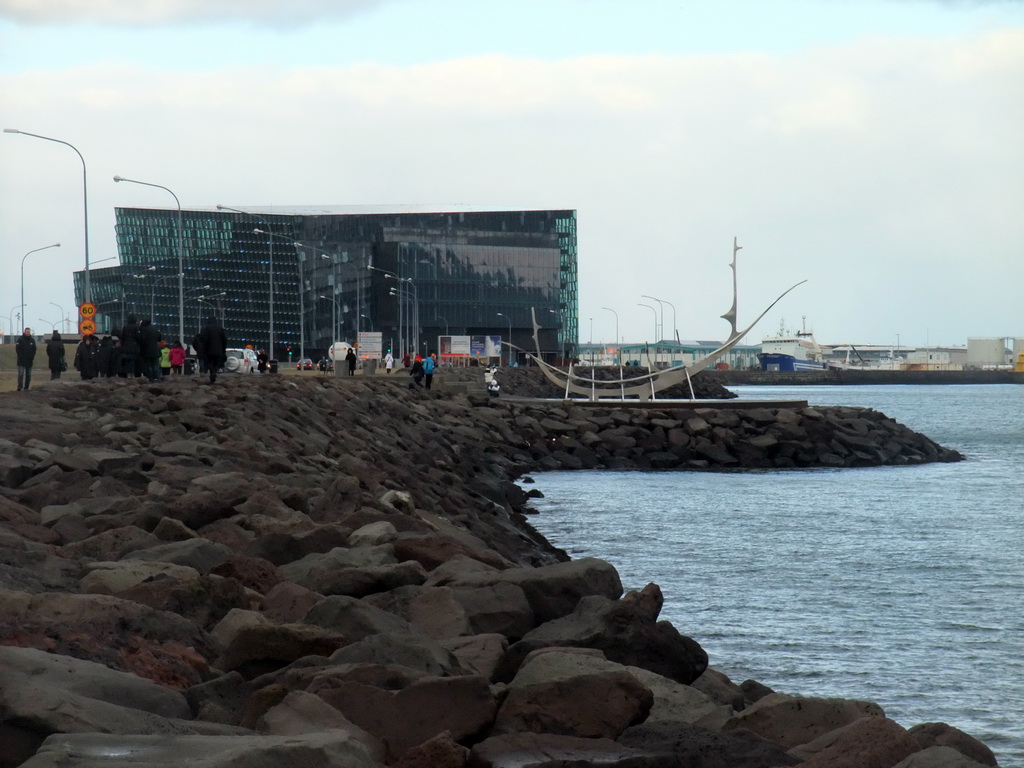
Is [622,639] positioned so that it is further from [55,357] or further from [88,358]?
[55,357]

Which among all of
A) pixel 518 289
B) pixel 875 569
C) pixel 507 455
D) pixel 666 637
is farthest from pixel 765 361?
pixel 666 637

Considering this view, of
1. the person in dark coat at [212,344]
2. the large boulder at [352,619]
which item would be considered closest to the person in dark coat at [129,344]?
the person in dark coat at [212,344]

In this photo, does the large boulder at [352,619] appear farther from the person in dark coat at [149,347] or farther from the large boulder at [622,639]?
the person in dark coat at [149,347]

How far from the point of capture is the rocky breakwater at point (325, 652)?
5.05 m

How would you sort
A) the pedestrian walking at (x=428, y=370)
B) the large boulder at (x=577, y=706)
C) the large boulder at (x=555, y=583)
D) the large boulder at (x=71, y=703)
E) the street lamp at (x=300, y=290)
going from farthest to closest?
the street lamp at (x=300, y=290)
the pedestrian walking at (x=428, y=370)
the large boulder at (x=555, y=583)
the large boulder at (x=577, y=706)
the large boulder at (x=71, y=703)

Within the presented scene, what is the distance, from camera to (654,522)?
24.8 m

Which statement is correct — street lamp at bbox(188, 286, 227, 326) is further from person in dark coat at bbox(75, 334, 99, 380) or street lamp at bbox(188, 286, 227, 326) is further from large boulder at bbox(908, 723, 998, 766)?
large boulder at bbox(908, 723, 998, 766)

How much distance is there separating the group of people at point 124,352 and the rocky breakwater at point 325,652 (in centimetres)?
1637

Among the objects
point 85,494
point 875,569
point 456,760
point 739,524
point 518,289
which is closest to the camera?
point 456,760

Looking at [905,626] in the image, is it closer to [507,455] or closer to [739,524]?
[739,524]

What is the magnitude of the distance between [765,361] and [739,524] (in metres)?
170

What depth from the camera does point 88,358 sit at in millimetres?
31672

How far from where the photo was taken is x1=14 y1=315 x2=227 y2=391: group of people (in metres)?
29.3

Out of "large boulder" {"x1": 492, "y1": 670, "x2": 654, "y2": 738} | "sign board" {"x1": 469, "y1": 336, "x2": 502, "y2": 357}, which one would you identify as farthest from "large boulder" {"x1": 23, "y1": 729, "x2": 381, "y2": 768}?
"sign board" {"x1": 469, "y1": 336, "x2": 502, "y2": 357}
